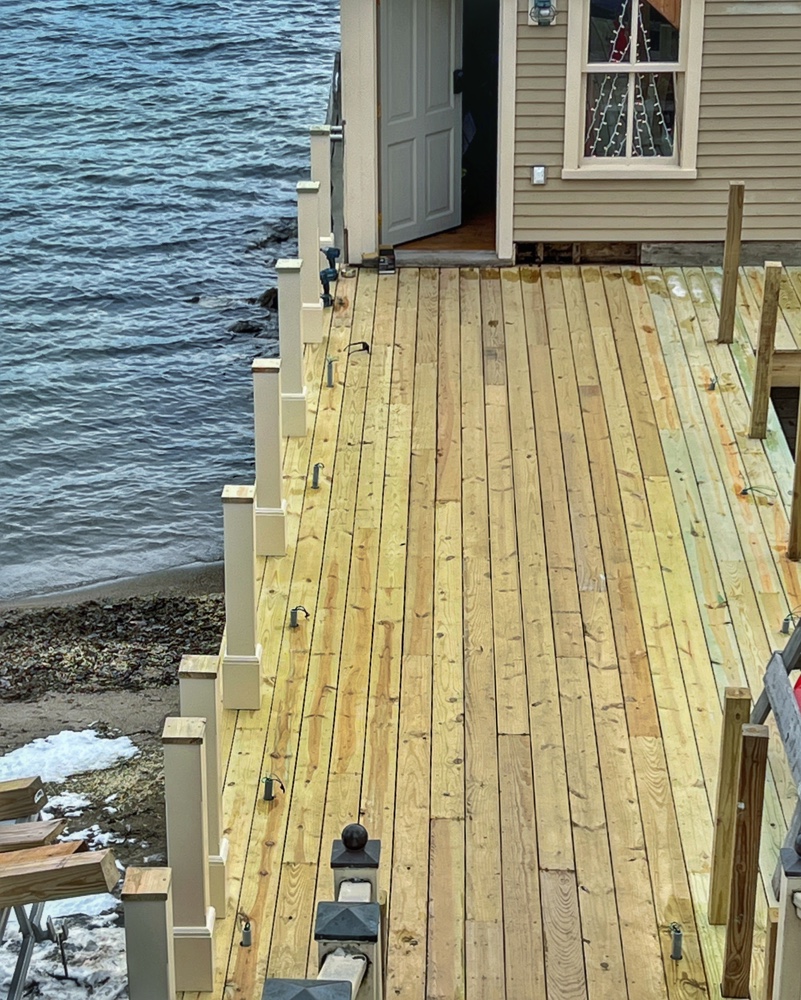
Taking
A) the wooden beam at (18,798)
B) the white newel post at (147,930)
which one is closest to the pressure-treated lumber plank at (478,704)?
the white newel post at (147,930)

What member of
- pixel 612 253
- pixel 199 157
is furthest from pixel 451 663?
pixel 199 157

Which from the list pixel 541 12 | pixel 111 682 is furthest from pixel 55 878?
pixel 541 12

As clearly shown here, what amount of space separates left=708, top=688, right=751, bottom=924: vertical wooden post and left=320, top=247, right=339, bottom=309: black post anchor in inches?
227

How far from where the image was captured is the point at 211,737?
5.08 m

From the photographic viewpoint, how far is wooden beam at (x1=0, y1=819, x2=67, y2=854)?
371 cm

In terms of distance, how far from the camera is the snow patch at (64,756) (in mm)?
8406

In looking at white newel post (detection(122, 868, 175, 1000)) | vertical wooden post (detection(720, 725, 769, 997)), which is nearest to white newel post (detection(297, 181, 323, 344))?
vertical wooden post (detection(720, 725, 769, 997))

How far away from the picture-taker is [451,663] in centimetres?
660

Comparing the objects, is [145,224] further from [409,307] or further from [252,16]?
[252,16]

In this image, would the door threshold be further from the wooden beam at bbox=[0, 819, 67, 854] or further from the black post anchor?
the wooden beam at bbox=[0, 819, 67, 854]

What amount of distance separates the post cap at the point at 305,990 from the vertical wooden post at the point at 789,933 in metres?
1.33

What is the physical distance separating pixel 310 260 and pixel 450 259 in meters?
1.65

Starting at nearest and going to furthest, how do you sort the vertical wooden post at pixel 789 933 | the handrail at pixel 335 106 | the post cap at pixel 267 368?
the vertical wooden post at pixel 789 933 < the post cap at pixel 267 368 < the handrail at pixel 335 106

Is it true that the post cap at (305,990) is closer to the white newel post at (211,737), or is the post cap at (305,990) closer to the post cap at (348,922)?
the post cap at (348,922)
